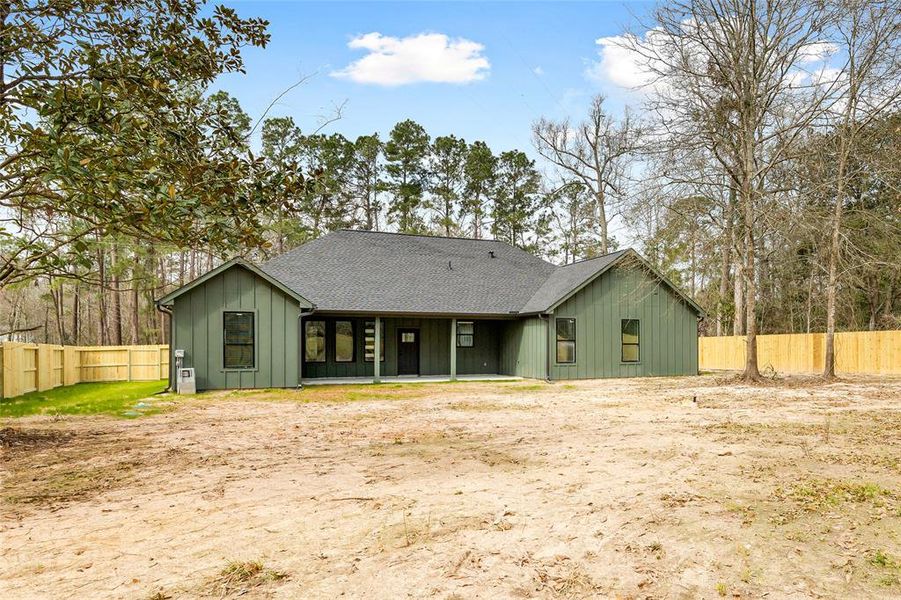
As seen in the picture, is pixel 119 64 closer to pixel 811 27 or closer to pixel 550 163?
pixel 811 27

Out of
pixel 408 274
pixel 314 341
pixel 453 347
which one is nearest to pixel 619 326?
pixel 453 347

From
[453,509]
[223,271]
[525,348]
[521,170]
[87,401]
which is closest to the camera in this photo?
[453,509]

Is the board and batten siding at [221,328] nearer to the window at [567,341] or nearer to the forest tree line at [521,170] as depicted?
the forest tree line at [521,170]

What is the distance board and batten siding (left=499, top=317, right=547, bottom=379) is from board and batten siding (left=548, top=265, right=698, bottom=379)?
1.10 ft

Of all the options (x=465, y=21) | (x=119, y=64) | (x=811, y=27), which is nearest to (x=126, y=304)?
(x=465, y=21)

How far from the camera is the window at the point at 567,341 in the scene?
61.2ft

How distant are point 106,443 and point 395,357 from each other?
11712 millimetres

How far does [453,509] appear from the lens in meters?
4.88

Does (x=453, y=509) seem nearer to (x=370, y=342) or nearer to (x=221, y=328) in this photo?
(x=221, y=328)

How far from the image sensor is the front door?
19.4 m

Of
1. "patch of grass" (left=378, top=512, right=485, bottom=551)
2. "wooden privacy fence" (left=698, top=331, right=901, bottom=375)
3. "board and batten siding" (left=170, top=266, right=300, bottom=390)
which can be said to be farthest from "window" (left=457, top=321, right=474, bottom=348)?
"patch of grass" (left=378, top=512, right=485, bottom=551)

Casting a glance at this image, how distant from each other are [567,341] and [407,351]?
213 inches

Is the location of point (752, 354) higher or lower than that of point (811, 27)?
lower

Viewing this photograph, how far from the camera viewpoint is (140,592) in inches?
132
